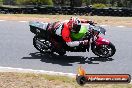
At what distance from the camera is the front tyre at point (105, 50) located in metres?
11.3

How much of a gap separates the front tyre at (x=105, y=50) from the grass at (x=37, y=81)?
2777 millimetres

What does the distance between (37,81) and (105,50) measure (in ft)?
11.8

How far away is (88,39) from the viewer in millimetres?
11227

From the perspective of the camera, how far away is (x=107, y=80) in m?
5.69

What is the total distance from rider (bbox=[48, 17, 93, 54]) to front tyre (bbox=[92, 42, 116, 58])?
48 centimetres

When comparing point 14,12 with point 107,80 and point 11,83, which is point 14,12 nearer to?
point 11,83

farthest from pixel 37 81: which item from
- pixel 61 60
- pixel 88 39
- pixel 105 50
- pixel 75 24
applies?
pixel 105 50

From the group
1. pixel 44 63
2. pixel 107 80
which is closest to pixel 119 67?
pixel 44 63

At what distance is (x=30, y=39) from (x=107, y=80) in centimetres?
912

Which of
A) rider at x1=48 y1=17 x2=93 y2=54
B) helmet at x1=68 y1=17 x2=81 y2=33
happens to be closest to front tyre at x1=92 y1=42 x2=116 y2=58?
rider at x1=48 y1=17 x2=93 y2=54

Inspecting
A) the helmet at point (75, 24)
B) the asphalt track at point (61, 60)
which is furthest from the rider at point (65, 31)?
the asphalt track at point (61, 60)

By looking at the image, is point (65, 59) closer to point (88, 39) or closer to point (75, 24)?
point (88, 39)

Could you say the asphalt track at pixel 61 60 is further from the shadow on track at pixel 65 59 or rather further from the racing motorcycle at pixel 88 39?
the racing motorcycle at pixel 88 39

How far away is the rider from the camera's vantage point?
36.0 ft
